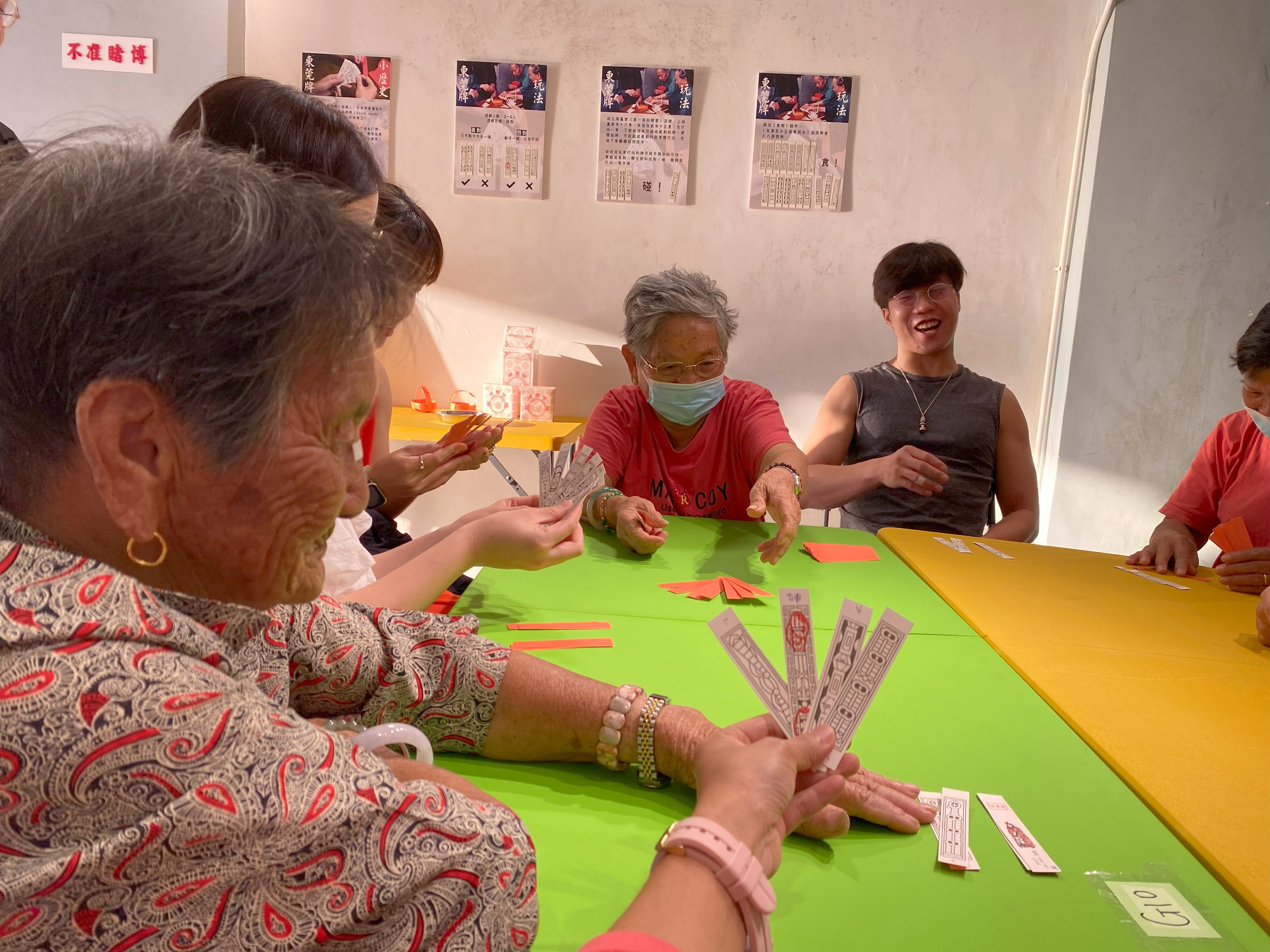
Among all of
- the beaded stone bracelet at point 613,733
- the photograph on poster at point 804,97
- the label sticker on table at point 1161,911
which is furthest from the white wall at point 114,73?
the label sticker on table at point 1161,911

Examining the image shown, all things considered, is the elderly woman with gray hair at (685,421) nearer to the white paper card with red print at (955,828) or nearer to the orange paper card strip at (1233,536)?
the orange paper card strip at (1233,536)

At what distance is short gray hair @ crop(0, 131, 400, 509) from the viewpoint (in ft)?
2.10

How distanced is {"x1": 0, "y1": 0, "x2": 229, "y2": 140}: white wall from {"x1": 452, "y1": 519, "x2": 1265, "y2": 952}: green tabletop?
149 inches

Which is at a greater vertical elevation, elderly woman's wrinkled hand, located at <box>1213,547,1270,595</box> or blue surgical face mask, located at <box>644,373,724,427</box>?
blue surgical face mask, located at <box>644,373,724,427</box>

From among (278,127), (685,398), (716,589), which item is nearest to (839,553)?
(716,589)

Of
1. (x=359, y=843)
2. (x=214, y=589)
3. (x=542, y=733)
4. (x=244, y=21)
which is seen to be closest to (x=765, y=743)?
(x=542, y=733)

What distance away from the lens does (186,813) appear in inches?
23.7

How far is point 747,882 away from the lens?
0.83 meters

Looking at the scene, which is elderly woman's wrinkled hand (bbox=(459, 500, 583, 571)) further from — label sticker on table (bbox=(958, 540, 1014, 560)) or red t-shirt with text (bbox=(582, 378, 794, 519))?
label sticker on table (bbox=(958, 540, 1014, 560))

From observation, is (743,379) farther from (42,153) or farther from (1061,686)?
(42,153)

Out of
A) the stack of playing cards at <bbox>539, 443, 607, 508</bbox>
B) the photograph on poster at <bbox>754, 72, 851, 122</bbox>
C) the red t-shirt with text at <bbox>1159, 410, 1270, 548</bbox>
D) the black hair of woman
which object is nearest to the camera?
the black hair of woman

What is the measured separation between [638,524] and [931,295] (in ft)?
5.88

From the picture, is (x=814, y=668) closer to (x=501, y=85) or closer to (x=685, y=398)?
(x=685, y=398)

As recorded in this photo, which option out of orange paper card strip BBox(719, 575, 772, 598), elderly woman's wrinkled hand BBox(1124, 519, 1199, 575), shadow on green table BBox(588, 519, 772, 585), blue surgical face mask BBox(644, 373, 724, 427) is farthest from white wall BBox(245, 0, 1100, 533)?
orange paper card strip BBox(719, 575, 772, 598)
